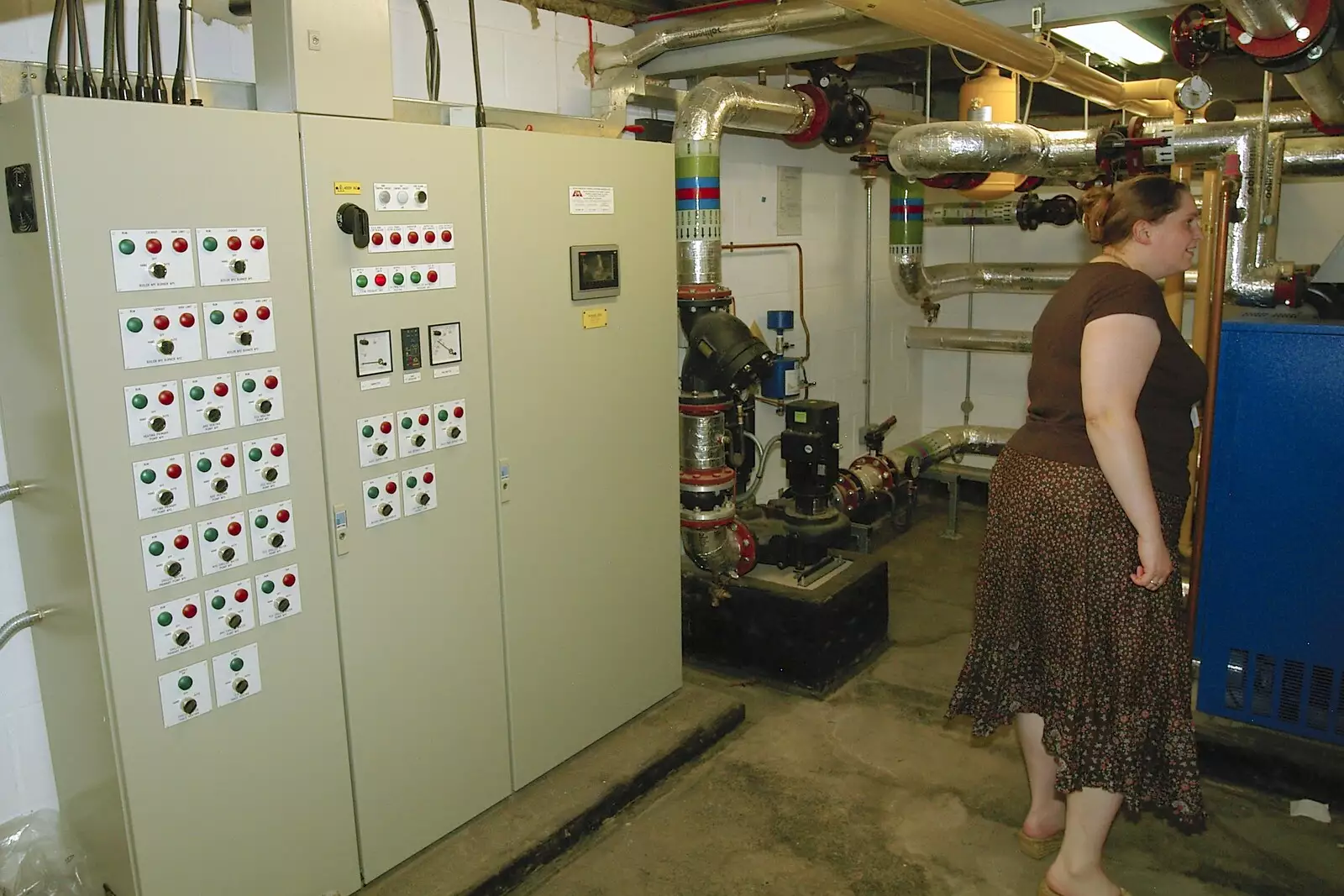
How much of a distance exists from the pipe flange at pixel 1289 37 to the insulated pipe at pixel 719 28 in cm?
96

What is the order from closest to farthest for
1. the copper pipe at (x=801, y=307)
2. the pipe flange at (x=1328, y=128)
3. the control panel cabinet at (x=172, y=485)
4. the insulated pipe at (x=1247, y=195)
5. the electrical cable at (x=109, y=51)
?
the control panel cabinet at (x=172, y=485) → the electrical cable at (x=109, y=51) → the insulated pipe at (x=1247, y=195) → the pipe flange at (x=1328, y=128) → the copper pipe at (x=801, y=307)

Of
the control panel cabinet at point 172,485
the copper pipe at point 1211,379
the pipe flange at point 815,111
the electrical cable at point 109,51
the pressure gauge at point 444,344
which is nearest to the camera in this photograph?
the control panel cabinet at point 172,485

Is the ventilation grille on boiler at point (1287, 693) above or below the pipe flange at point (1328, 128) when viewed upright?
below

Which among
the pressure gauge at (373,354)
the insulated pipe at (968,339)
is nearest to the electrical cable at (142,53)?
the pressure gauge at (373,354)

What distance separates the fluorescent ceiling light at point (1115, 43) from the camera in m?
3.46

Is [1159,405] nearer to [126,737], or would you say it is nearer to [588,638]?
[588,638]


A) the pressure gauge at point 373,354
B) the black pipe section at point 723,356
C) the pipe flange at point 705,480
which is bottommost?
the pipe flange at point 705,480

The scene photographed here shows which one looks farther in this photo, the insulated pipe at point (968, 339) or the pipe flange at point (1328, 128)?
the insulated pipe at point (968, 339)

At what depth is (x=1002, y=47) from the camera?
2531mm

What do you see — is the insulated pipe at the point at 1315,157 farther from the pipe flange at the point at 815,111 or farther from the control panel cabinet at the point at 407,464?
the control panel cabinet at the point at 407,464

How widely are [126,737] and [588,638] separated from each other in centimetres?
122

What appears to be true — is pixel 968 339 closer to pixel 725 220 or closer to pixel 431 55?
pixel 725 220

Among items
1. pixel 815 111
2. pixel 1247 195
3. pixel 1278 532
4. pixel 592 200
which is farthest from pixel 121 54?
pixel 1247 195

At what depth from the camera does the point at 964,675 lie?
7.41 feet
